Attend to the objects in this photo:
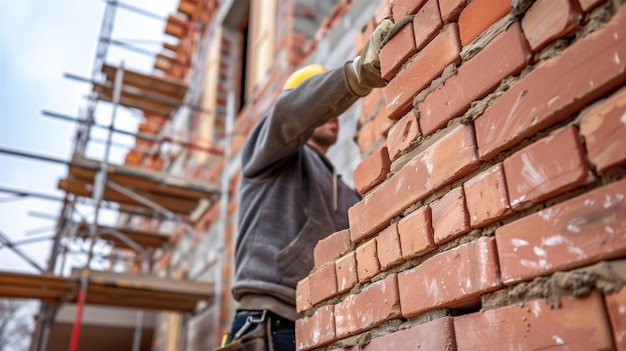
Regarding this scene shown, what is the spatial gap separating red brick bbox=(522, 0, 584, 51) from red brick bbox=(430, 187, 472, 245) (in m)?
0.28

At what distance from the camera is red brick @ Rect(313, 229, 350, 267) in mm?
1430

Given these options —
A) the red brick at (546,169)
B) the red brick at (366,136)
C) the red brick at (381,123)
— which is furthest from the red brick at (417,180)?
the red brick at (366,136)

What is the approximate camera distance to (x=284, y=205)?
1.98 metres

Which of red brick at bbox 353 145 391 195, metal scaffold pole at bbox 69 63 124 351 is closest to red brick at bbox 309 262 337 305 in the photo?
red brick at bbox 353 145 391 195

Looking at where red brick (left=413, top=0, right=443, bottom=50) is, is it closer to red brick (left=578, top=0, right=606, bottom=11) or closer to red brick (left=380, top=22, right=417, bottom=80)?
red brick (left=380, top=22, right=417, bottom=80)

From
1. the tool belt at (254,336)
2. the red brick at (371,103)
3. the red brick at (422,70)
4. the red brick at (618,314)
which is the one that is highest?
the red brick at (371,103)

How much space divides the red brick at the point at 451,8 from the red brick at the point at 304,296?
29.8 inches

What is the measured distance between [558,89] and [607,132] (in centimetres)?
11

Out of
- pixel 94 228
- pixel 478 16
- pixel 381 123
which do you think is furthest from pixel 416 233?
pixel 94 228

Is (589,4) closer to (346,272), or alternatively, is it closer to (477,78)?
(477,78)

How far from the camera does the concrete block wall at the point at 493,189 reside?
80 cm

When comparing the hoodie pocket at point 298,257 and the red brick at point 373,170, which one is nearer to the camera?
the red brick at point 373,170

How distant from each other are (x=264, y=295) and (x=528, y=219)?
110 centimetres

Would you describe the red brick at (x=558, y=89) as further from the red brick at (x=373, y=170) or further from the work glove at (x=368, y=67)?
the work glove at (x=368, y=67)
